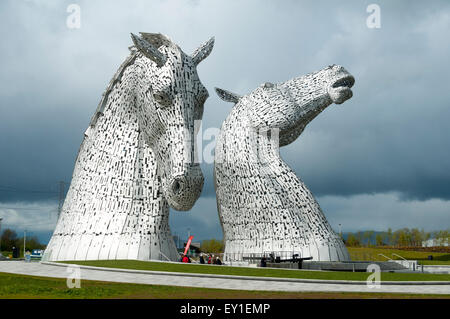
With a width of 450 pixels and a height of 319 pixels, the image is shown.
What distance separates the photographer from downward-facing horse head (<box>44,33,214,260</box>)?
12.1 metres

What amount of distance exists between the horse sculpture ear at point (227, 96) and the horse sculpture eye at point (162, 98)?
1069 cm

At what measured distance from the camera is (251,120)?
2045cm

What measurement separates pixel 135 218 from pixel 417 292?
6987mm

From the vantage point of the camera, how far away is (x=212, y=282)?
34.2ft

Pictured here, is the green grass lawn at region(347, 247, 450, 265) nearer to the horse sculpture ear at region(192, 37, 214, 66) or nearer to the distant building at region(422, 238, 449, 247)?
the horse sculpture ear at region(192, 37, 214, 66)

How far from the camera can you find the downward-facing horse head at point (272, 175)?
18.9 metres

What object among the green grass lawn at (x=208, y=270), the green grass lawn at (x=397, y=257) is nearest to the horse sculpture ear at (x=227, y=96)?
the green grass lawn at (x=208, y=270)

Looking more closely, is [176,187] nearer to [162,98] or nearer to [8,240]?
[162,98]

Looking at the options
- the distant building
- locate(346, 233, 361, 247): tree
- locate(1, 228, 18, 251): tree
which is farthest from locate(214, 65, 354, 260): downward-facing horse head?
locate(346, 233, 361, 247): tree

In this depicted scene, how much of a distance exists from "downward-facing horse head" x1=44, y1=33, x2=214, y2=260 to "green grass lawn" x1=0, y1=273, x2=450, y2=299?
10.2 ft

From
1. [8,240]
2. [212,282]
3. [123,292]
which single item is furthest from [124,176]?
→ [8,240]

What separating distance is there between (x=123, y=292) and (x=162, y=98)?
4.62 metres
